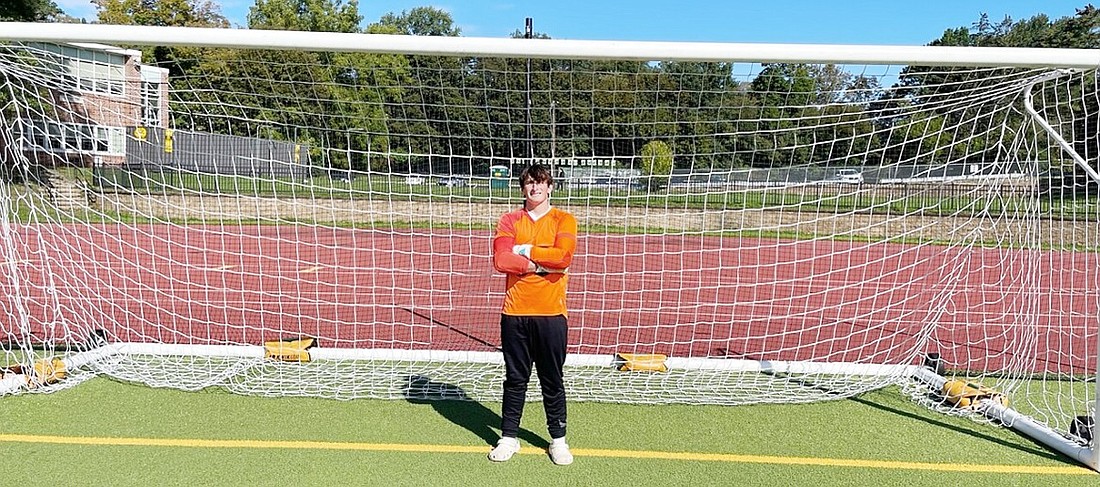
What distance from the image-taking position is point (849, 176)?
21.2 feet

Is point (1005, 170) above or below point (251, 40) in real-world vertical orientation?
below

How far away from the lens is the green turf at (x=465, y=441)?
3.61 m

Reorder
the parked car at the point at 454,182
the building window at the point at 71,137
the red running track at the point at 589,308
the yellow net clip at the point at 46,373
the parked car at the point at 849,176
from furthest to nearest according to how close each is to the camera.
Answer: the parked car at the point at 454,182 → the parked car at the point at 849,176 → the red running track at the point at 589,308 → the building window at the point at 71,137 → the yellow net clip at the point at 46,373

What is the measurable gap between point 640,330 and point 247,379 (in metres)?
3.73

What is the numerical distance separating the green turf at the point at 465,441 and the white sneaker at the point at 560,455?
0.15 ft

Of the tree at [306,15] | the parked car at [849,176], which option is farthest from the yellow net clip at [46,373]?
the tree at [306,15]

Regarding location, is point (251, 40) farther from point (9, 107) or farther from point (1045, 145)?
point (1045, 145)

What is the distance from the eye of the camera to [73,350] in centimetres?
583

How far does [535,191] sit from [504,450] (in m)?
1.38

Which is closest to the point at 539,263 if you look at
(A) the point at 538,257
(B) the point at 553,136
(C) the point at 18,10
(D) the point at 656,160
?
(A) the point at 538,257

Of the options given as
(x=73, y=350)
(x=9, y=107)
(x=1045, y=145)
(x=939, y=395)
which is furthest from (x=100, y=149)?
(x=1045, y=145)

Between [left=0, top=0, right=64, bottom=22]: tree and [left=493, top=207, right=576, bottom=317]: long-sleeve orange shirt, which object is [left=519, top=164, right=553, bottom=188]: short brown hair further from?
[left=0, top=0, right=64, bottom=22]: tree

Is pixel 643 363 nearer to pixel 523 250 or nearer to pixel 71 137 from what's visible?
pixel 523 250

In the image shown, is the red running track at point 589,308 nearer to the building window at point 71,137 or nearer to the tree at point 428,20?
Answer: the building window at point 71,137
